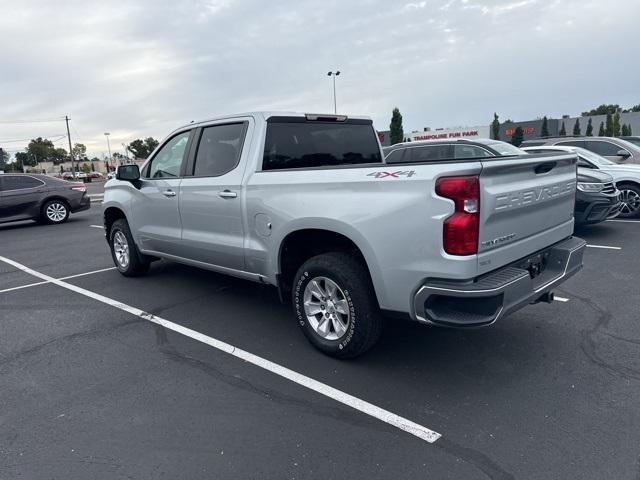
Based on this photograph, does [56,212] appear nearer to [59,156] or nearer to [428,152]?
[428,152]

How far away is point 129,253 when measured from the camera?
645 cm

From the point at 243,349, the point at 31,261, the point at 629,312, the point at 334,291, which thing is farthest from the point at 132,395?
the point at 31,261

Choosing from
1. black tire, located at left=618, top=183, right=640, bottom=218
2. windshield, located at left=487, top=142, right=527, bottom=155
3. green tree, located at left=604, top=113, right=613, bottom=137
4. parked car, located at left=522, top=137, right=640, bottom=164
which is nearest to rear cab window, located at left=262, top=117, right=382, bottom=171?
windshield, located at left=487, top=142, right=527, bottom=155

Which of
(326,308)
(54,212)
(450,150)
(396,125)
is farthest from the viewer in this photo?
(396,125)

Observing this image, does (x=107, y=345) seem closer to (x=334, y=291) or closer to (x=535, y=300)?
(x=334, y=291)

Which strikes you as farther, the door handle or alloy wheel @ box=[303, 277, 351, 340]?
the door handle

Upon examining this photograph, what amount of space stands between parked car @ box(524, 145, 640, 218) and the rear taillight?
750 centimetres

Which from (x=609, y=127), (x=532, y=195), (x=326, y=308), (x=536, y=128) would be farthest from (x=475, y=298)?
(x=536, y=128)

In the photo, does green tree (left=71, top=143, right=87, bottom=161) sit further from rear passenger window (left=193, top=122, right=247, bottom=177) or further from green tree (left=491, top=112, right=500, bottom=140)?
rear passenger window (left=193, top=122, right=247, bottom=177)

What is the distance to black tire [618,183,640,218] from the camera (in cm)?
970

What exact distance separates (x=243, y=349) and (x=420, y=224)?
2008mm

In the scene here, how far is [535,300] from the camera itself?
3.55 meters

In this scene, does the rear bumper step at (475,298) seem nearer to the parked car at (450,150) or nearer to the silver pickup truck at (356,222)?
the silver pickup truck at (356,222)

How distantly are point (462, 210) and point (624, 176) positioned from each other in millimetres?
8466
